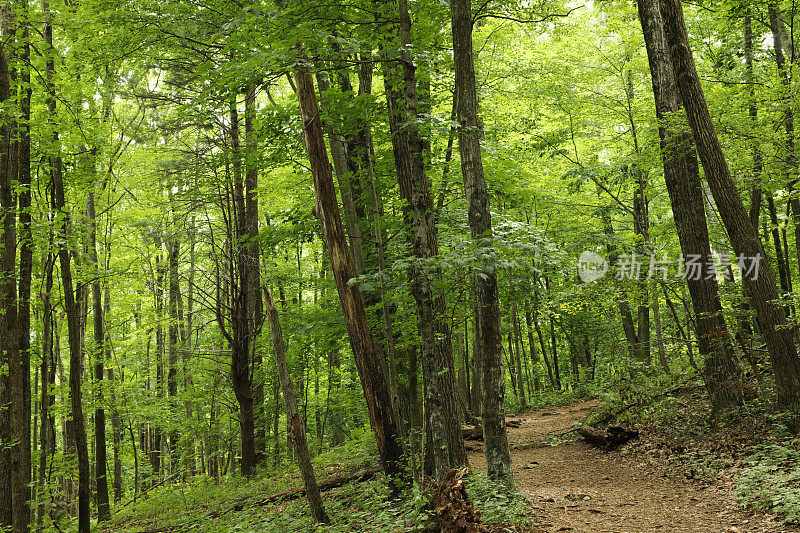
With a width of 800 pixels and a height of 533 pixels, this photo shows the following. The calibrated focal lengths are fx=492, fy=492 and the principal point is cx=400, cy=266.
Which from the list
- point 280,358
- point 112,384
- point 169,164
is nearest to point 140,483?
point 112,384

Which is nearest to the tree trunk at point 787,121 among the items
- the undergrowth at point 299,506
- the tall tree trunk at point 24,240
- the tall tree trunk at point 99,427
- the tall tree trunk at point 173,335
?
the undergrowth at point 299,506

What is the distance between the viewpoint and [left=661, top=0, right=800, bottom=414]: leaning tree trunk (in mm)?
7379

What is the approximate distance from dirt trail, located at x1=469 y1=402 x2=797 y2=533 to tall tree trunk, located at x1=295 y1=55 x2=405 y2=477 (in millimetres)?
2195

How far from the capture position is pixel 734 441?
25.0ft

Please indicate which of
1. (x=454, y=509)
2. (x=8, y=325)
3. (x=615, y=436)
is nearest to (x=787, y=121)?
(x=615, y=436)

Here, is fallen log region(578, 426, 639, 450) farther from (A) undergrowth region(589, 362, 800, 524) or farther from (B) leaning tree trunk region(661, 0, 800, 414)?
(B) leaning tree trunk region(661, 0, 800, 414)

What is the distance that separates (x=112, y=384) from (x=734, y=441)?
42.9ft

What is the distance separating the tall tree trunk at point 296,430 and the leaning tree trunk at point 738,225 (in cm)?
711

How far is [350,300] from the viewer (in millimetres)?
7629

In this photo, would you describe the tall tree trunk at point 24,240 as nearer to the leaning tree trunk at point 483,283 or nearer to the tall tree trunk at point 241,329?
the tall tree trunk at point 241,329

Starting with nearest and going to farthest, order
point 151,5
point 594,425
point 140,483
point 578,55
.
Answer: point 151,5 < point 594,425 < point 578,55 < point 140,483

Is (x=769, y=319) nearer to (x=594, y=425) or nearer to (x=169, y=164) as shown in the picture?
(x=594, y=425)

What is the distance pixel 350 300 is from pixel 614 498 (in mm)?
4775

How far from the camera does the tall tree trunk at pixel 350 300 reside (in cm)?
760
